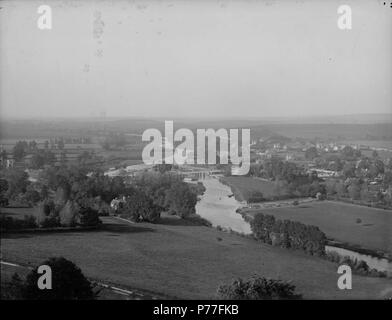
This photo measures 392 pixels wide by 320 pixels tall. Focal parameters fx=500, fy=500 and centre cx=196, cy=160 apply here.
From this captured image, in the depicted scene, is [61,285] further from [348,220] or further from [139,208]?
[348,220]

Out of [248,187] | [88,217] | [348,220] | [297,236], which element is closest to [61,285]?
[88,217]

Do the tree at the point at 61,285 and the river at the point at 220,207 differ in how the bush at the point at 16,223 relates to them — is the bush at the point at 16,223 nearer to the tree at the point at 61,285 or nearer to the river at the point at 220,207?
the tree at the point at 61,285

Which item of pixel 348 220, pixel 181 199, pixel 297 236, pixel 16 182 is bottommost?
pixel 297 236

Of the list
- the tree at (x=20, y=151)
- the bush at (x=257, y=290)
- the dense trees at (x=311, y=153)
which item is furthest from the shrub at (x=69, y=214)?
the dense trees at (x=311, y=153)

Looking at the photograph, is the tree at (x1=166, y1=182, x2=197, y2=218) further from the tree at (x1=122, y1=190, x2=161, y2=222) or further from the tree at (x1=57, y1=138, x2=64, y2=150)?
the tree at (x1=57, y1=138, x2=64, y2=150)

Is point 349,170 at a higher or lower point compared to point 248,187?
higher
